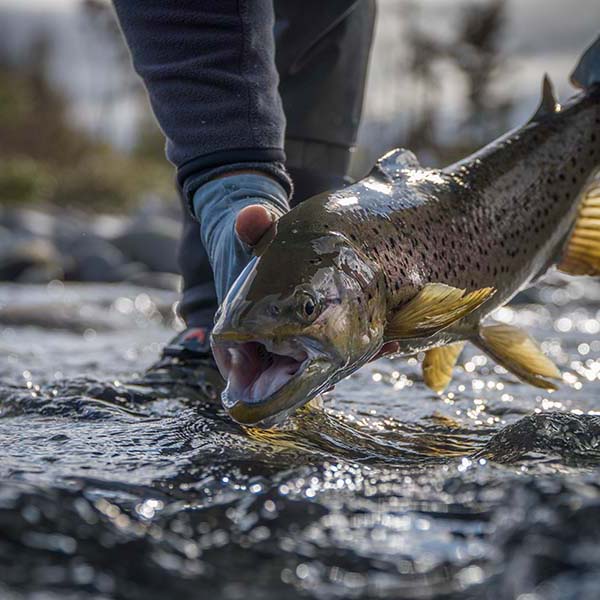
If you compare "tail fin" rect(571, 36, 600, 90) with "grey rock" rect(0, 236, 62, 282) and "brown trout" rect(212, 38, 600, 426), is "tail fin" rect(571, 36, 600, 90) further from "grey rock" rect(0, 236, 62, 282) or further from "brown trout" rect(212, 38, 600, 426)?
"grey rock" rect(0, 236, 62, 282)

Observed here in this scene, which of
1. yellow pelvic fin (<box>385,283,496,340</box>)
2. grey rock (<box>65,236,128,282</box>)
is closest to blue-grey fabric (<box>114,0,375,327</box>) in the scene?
yellow pelvic fin (<box>385,283,496,340</box>)

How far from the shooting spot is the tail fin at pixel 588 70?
11.0 feet

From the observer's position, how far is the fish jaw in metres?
1.93

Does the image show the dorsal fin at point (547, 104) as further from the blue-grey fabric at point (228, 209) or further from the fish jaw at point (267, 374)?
the fish jaw at point (267, 374)

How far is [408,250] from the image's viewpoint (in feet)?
8.27

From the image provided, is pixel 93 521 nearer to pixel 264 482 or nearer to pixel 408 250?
pixel 264 482

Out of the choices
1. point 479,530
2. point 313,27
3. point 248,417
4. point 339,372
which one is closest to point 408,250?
point 339,372

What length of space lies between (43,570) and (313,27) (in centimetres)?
285

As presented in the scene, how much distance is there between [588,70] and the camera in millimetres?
3396

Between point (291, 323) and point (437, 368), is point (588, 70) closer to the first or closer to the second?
point (437, 368)

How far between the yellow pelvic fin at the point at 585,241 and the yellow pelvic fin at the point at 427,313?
3.83 ft

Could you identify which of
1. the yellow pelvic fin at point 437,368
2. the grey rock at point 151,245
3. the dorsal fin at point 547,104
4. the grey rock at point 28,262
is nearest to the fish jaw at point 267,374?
the yellow pelvic fin at point 437,368

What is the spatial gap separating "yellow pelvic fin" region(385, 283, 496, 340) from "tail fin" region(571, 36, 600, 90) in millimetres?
1340

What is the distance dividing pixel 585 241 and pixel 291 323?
1854mm
